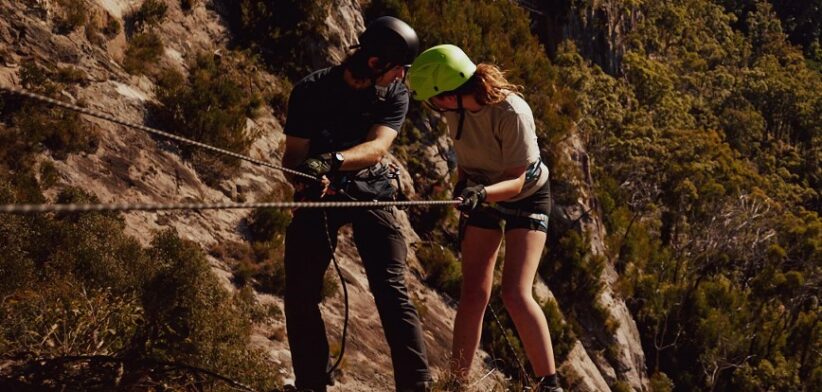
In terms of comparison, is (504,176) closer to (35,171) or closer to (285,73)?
(35,171)

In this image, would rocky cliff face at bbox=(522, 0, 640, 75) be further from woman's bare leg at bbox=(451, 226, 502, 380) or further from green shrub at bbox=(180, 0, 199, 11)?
woman's bare leg at bbox=(451, 226, 502, 380)

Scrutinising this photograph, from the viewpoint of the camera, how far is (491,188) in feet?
13.8

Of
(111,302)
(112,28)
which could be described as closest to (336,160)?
(111,302)

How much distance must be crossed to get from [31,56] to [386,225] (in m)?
4.90

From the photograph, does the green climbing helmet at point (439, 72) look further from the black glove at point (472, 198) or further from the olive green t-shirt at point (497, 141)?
the black glove at point (472, 198)

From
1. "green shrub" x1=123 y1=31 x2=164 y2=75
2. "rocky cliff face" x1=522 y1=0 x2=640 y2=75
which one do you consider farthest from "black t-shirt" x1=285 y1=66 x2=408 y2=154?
"rocky cliff face" x1=522 y1=0 x2=640 y2=75

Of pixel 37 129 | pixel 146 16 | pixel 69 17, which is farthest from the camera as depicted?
pixel 146 16

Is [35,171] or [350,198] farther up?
[350,198]

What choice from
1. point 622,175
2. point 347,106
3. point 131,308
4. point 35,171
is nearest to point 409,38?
point 347,106

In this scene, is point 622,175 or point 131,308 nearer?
point 131,308

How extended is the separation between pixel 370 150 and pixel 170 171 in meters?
4.11

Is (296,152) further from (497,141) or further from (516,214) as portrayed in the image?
(516,214)

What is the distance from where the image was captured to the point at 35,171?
6.43m

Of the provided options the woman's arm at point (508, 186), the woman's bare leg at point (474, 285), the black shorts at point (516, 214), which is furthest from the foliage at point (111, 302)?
the woman's arm at point (508, 186)
